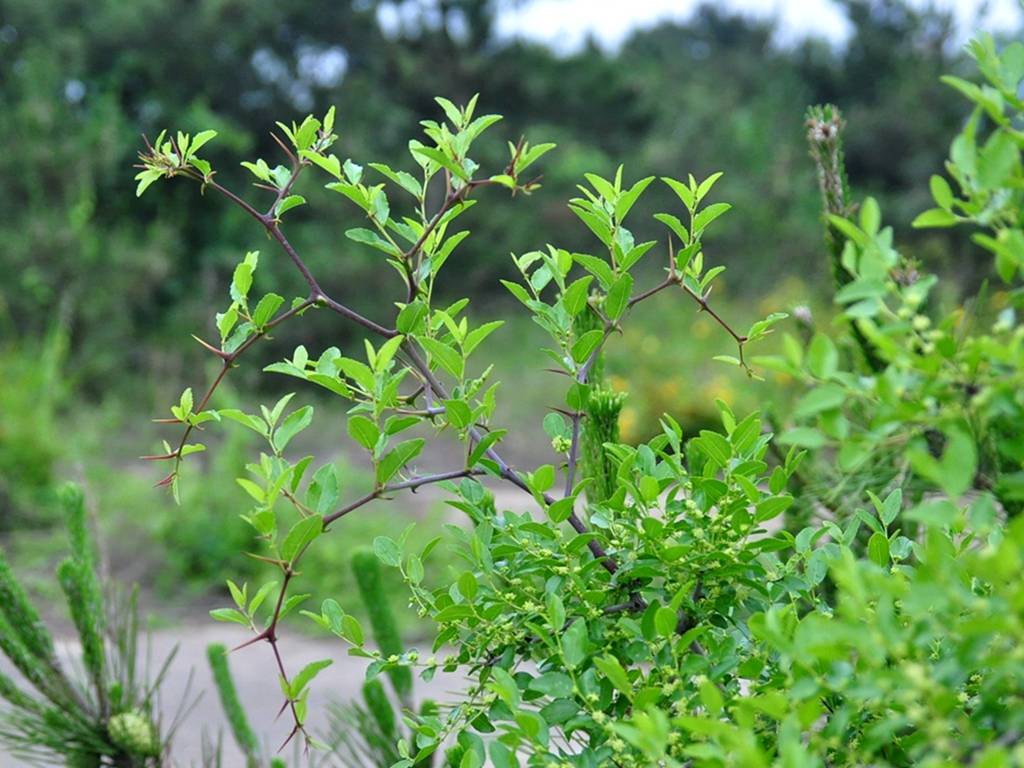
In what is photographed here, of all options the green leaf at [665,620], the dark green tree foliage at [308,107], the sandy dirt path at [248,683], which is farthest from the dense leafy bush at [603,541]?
the dark green tree foliage at [308,107]

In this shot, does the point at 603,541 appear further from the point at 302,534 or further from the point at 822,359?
the point at 822,359

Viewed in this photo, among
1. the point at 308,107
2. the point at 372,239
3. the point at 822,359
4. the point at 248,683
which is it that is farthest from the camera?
the point at 308,107

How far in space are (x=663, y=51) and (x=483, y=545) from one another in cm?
1989

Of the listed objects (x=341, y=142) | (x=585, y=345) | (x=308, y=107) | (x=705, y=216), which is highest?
(x=308, y=107)

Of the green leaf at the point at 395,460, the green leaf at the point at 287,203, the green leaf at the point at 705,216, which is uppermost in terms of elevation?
the green leaf at the point at 287,203

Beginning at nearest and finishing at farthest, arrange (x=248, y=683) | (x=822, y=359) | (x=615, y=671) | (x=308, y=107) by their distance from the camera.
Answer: (x=822, y=359), (x=615, y=671), (x=248, y=683), (x=308, y=107)

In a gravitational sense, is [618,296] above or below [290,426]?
above

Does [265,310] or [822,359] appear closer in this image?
[822,359]

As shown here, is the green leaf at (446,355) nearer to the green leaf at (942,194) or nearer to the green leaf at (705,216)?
the green leaf at (705,216)

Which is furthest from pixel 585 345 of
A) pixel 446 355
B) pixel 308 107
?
pixel 308 107

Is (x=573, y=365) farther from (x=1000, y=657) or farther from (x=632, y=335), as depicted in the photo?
(x=632, y=335)

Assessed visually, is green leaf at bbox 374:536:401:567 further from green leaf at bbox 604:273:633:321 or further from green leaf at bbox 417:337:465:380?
green leaf at bbox 604:273:633:321

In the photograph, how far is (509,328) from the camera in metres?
11.6

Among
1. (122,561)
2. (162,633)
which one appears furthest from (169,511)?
(162,633)
